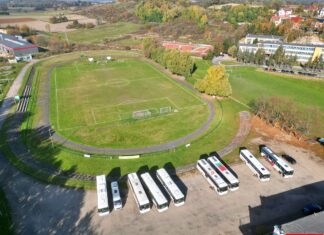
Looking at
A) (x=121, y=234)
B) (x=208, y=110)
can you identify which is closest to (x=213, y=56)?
(x=208, y=110)

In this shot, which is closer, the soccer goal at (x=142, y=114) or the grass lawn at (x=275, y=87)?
the soccer goal at (x=142, y=114)

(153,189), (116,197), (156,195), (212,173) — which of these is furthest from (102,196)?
(212,173)

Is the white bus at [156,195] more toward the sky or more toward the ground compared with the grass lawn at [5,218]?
more toward the sky

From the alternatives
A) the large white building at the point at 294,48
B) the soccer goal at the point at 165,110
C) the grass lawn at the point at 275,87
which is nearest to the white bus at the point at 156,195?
the soccer goal at the point at 165,110

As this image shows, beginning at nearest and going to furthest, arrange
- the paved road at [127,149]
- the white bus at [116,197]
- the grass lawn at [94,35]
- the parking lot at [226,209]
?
the parking lot at [226,209], the white bus at [116,197], the paved road at [127,149], the grass lawn at [94,35]

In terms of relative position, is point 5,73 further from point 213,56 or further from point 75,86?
point 213,56

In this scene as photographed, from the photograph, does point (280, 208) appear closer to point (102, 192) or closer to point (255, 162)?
point (255, 162)

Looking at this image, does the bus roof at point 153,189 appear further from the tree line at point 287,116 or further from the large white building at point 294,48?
the large white building at point 294,48
